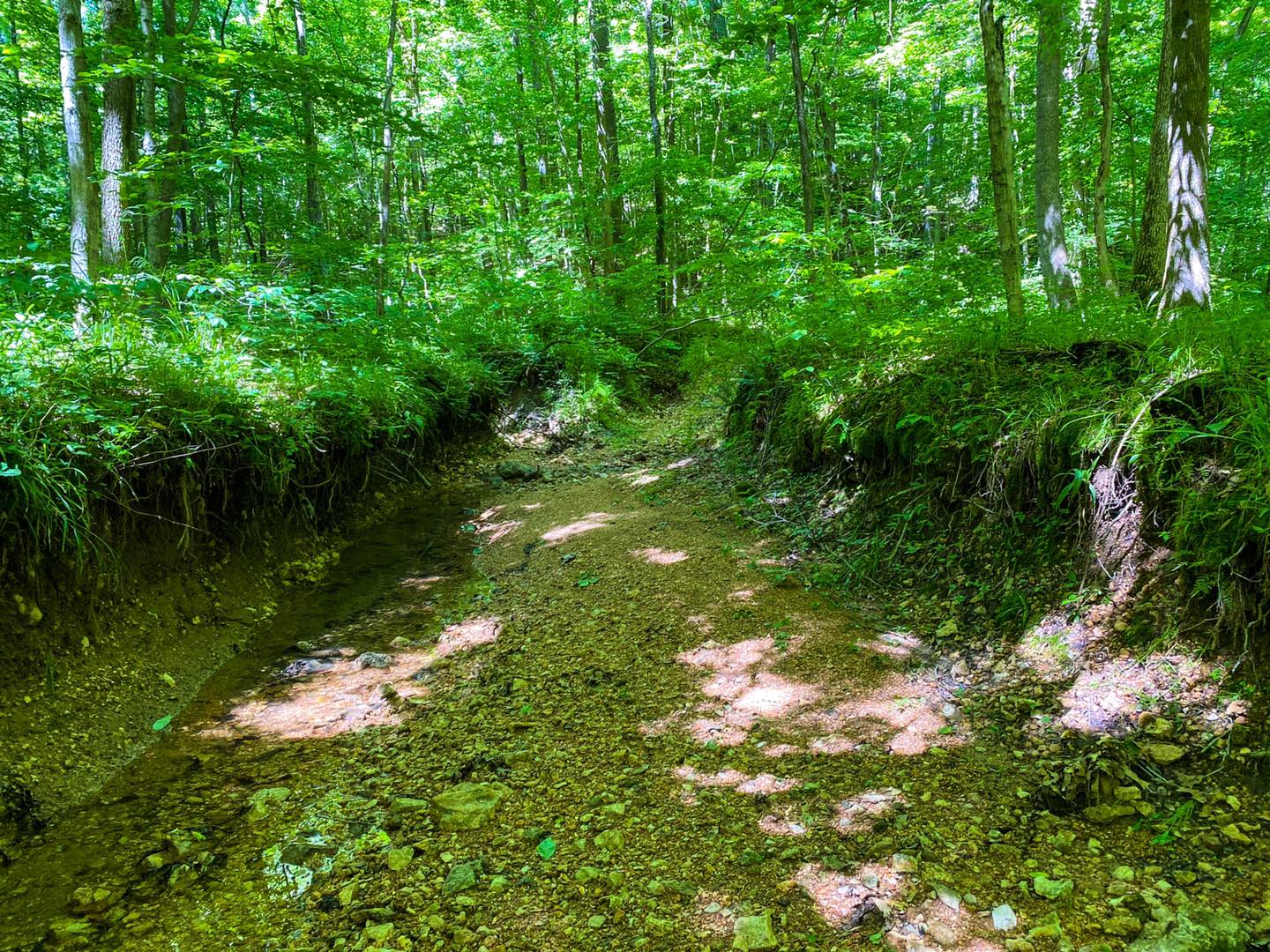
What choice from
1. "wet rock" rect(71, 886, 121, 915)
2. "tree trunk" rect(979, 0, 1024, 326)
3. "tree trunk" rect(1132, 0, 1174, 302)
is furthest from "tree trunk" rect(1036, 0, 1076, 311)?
"wet rock" rect(71, 886, 121, 915)

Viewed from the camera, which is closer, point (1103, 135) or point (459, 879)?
point (459, 879)

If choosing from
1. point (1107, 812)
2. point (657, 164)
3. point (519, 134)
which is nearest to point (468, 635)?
point (1107, 812)

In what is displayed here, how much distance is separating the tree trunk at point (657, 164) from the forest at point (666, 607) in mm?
3958

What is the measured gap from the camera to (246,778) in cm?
272

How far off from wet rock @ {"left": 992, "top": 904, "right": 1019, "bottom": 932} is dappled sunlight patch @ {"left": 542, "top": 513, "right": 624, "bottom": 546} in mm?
4493

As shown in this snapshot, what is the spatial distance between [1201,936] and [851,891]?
92 cm

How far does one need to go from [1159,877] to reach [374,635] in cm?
417

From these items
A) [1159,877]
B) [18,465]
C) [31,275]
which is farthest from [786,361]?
[31,275]

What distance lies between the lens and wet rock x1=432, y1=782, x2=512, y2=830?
2.43 m

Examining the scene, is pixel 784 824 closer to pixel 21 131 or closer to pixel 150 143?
pixel 150 143

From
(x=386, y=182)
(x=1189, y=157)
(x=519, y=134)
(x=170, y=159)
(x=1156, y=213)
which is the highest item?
(x=519, y=134)

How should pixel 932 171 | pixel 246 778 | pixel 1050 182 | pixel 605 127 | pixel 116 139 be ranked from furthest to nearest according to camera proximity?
pixel 932 171, pixel 605 127, pixel 1050 182, pixel 116 139, pixel 246 778

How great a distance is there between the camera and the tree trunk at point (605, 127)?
12.4 meters

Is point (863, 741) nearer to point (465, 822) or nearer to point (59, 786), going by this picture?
point (465, 822)
